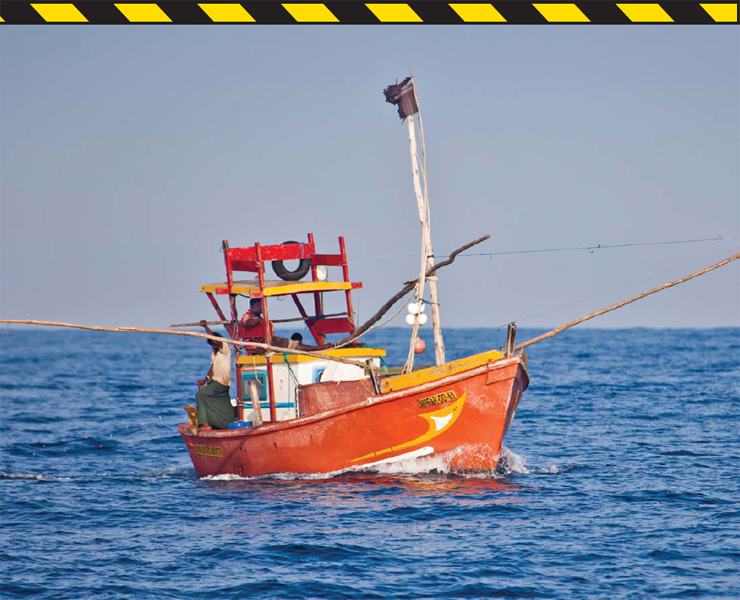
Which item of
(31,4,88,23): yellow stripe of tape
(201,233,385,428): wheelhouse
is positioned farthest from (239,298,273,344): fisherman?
(31,4,88,23): yellow stripe of tape

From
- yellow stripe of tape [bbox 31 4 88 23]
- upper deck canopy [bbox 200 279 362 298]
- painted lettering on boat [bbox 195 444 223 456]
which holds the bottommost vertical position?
painted lettering on boat [bbox 195 444 223 456]

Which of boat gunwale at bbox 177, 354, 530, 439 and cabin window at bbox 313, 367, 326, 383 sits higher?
cabin window at bbox 313, 367, 326, 383

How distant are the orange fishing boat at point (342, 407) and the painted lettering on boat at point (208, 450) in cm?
3

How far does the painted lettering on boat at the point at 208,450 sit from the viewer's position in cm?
1784

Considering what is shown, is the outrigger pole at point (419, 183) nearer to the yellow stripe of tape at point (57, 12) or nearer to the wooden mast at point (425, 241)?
the wooden mast at point (425, 241)

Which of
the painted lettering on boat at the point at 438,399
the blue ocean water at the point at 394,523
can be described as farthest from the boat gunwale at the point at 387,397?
the blue ocean water at the point at 394,523

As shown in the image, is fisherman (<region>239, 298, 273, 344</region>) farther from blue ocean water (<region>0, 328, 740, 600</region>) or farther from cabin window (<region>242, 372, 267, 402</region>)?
blue ocean water (<region>0, 328, 740, 600</region>)

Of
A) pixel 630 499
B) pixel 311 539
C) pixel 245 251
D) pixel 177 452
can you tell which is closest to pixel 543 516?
pixel 630 499

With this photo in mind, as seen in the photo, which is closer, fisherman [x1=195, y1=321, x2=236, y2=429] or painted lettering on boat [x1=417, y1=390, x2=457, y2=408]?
painted lettering on boat [x1=417, y1=390, x2=457, y2=408]

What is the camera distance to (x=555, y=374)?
47.3 m

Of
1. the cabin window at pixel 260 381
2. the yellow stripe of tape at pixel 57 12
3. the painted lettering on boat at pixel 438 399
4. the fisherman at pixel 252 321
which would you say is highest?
the yellow stripe of tape at pixel 57 12

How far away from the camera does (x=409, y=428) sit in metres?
16.3

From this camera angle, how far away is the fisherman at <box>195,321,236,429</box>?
17922mm

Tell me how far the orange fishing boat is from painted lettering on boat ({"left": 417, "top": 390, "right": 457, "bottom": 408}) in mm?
17
